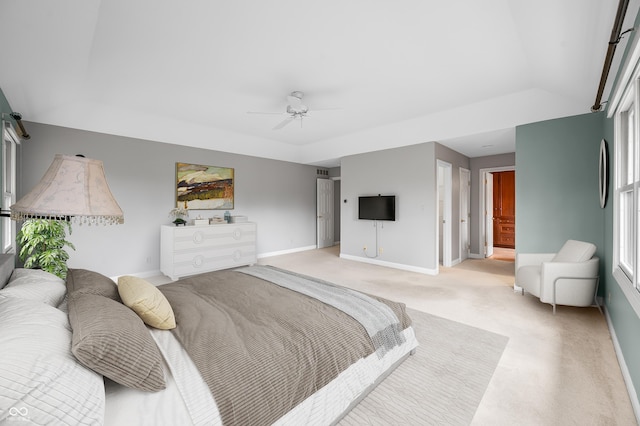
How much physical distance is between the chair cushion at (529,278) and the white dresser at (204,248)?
175 inches

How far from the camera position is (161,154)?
5.02 m

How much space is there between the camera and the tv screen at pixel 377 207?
5.50 meters

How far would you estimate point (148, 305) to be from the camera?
1.55 m

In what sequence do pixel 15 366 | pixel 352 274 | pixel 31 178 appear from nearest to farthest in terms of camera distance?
1. pixel 15 366
2. pixel 31 178
3. pixel 352 274

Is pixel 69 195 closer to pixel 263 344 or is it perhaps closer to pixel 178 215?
pixel 263 344

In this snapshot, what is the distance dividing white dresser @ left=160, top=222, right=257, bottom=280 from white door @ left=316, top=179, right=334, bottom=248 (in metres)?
2.51

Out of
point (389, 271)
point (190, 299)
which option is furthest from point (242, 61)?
point (389, 271)

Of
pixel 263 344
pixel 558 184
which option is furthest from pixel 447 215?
pixel 263 344

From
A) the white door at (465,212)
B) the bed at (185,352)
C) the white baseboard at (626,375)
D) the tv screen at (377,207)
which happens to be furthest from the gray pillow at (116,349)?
the white door at (465,212)

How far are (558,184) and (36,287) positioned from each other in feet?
17.2

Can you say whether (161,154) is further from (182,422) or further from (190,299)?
(182,422)

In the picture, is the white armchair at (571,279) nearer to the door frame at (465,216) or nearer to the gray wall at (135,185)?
the door frame at (465,216)

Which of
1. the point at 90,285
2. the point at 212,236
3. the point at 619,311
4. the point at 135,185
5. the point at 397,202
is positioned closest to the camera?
the point at 90,285

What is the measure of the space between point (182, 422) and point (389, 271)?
4.61m
